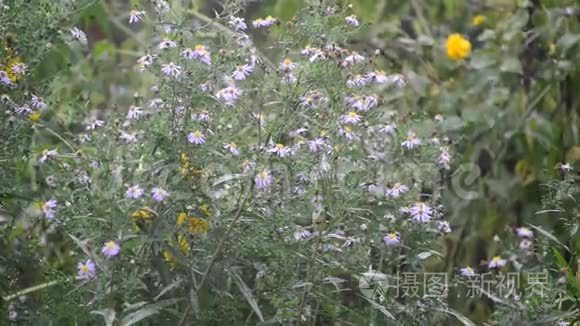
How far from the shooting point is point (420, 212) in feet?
7.44

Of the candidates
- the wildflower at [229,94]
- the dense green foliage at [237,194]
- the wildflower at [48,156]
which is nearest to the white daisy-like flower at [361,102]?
the dense green foliage at [237,194]

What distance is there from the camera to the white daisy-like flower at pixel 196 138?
6.72ft

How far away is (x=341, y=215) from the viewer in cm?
216

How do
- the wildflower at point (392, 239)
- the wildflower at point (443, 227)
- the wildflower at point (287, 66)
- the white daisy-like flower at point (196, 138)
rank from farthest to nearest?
1. the wildflower at point (443, 227)
2. the wildflower at point (392, 239)
3. the wildflower at point (287, 66)
4. the white daisy-like flower at point (196, 138)

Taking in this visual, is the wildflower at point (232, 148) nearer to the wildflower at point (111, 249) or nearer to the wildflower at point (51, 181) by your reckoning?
the wildflower at point (111, 249)

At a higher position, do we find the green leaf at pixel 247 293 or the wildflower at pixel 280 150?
the wildflower at pixel 280 150

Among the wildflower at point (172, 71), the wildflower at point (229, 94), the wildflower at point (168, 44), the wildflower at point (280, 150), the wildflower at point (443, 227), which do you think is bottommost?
the wildflower at point (443, 227)

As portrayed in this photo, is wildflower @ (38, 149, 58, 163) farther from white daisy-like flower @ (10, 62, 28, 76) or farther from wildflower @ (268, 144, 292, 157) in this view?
wildflower @ (268, 144, 292, 157)

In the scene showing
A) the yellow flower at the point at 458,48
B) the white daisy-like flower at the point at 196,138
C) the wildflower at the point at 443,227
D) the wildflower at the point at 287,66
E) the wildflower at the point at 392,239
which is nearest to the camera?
the white daisy-like flower at the point at 196,138

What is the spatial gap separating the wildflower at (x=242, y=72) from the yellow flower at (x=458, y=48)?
1.75 metres

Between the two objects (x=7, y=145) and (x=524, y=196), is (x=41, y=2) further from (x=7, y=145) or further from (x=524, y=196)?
(x=524, y=196)

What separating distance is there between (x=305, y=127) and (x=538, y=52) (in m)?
1.52

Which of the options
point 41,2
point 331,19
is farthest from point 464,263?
point 41,2

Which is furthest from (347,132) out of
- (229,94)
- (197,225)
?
(197,225)
